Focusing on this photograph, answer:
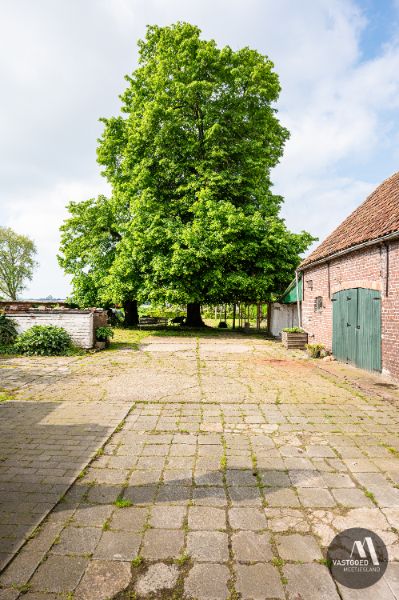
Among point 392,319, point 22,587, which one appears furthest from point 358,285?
point 22,587

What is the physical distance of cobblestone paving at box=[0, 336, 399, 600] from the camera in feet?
7.63

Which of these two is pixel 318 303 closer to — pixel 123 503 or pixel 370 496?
pixel 370 496

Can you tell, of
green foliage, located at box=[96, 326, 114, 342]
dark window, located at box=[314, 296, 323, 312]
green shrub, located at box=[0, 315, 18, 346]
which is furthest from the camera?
green foliage, located at box=[96, 326, 114, 342]

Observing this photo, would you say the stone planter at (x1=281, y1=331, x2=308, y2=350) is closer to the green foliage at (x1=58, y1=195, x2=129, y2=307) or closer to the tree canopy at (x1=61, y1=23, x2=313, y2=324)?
the tree canopy at (x1=61, y1=23, x2=313, y2=324)

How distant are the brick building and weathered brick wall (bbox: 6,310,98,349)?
8637 millimetres

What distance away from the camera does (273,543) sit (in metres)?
2.65

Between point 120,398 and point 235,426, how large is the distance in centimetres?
256

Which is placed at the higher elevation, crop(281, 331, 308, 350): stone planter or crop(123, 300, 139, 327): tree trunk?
crop(123, 300, 139, 327): tree trunk

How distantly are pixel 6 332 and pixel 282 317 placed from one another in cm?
1294

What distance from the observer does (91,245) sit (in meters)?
23.3

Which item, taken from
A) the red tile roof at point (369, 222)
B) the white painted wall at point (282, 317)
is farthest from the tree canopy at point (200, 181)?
the red tile roof at point (369, 222)

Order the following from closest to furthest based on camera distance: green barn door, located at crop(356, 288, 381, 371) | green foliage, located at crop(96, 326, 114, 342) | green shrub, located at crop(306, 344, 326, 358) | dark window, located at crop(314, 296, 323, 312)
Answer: green barn door, located at crop(356, 288, 381, 371) < green shrub, located at crop(306, 344, 326, 358) < dark window, located at crop(314, 296, 323, 312) < green foliage, located at crop(96, 326, 114, 342)

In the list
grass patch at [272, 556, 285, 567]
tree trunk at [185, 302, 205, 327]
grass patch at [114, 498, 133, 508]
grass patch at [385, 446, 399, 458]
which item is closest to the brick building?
grass patch at [385, 446, 399, 458]

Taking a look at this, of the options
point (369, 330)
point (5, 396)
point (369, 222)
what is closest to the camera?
point (5, 396)
